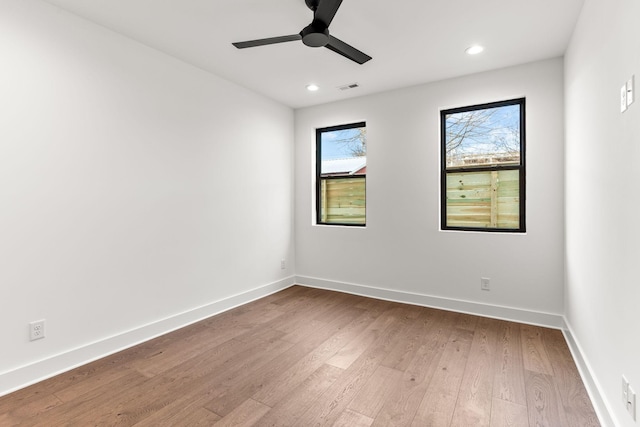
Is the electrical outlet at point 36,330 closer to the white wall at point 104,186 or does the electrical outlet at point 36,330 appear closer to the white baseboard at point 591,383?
the white wall at point 104,186

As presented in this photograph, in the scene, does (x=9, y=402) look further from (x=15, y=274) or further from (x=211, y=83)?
(x=211, y=83)

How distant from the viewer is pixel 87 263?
2443 mm

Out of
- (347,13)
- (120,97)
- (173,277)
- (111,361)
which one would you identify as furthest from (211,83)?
(111,361)

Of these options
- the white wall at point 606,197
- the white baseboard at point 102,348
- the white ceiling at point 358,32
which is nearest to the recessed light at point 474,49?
the white ceiling at point 358,32

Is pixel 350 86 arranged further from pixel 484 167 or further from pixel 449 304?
pixel 449 304

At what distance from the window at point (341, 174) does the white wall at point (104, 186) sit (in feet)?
4.16

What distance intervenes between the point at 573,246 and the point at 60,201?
4.02 meters

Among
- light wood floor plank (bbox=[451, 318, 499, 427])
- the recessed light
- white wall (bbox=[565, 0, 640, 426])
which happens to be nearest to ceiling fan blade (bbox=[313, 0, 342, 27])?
white wall (bbox=[565, 0, 640, 426])

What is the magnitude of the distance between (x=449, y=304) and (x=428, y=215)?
104cm

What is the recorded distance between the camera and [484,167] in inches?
137

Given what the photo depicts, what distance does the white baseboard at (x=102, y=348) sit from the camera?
2.09 meters

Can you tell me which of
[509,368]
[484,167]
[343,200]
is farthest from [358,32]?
[509,368]

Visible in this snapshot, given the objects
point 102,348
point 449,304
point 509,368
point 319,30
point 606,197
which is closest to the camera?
point 606,197

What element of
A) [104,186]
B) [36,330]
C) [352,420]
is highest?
[104,186]
